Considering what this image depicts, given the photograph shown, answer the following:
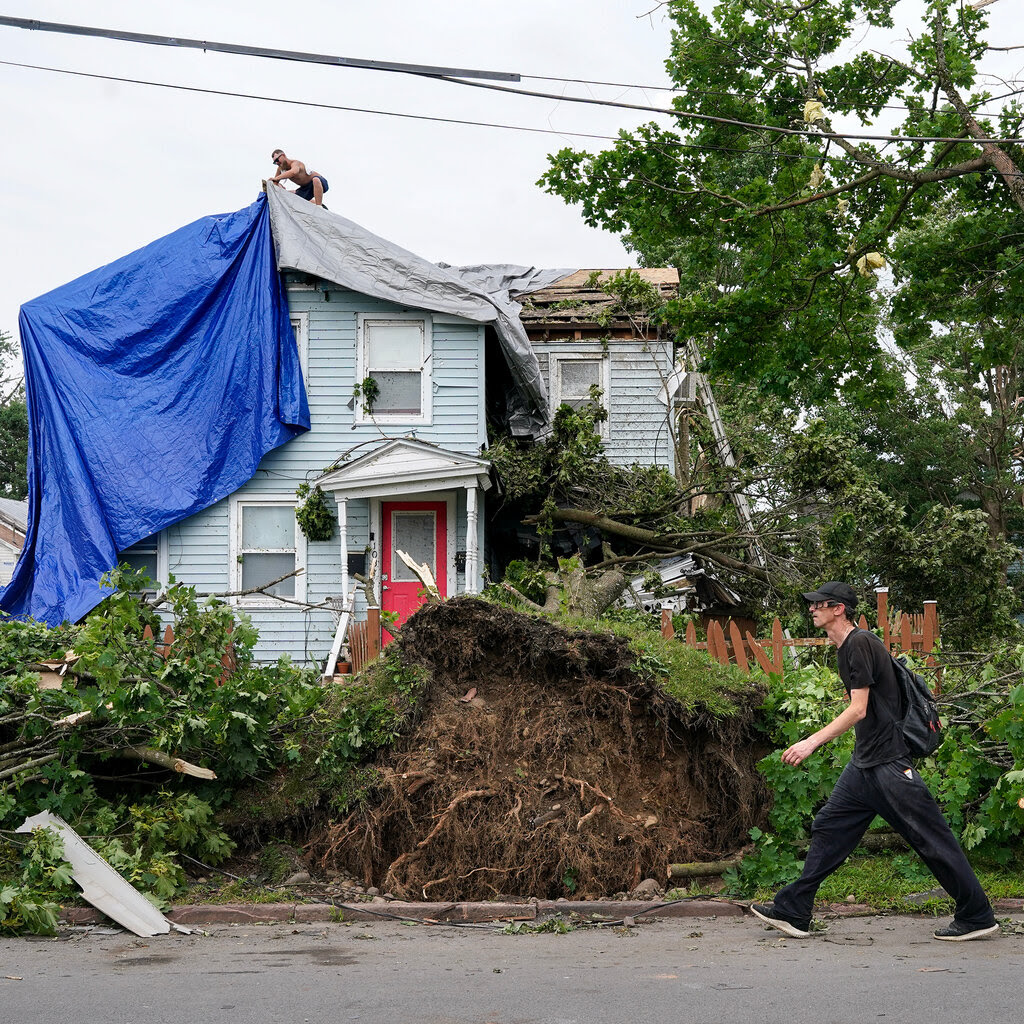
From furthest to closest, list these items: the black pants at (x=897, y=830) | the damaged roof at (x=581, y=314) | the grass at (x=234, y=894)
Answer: the damaged roof at (x=581, y=314) → the grass at (x=234, y=894) → the black pants at (x=897, y=830)

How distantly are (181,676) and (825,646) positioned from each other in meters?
6.80

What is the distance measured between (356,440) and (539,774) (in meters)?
8.83

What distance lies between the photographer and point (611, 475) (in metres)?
15.6

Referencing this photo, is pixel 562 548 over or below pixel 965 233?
below

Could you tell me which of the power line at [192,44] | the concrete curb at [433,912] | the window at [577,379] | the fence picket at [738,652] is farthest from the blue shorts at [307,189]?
the concrete curb at [433,912]

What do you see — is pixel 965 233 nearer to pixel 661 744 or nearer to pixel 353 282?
pixel 353 282

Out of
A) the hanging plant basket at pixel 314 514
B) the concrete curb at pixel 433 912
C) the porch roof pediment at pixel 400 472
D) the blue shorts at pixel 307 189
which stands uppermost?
the blue shorts at pixel 307 189

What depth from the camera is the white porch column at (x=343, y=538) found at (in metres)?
14.4

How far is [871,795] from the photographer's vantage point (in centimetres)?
538

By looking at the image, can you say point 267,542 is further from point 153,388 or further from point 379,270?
point 379,270

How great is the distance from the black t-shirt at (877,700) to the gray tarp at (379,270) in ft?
33.5

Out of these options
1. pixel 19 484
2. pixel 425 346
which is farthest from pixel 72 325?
pixel 19 484

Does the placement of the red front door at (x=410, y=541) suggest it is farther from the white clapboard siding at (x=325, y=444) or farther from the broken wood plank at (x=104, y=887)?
the broken wood plank at (x=104, y=887)

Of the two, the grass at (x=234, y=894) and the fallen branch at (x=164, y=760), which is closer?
the grass at (x=234, y=894)
